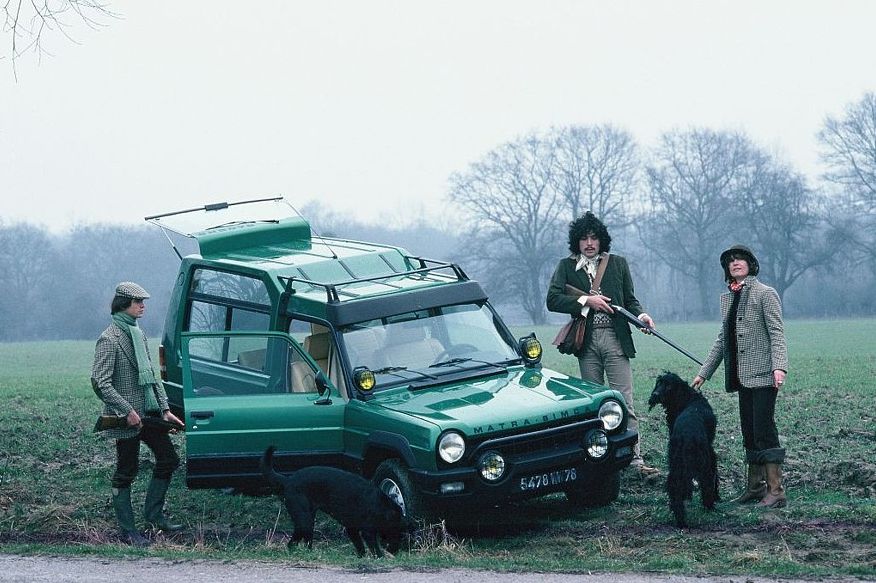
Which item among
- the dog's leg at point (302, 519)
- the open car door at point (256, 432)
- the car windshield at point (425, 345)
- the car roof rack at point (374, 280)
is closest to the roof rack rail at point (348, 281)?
the car roof rack at point (374, 280)

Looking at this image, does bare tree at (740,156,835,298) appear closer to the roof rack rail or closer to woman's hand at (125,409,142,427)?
the roof rack rail

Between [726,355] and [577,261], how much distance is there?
1.85 m

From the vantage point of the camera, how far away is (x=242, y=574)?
703 cm

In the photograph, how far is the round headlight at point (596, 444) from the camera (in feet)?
27.6

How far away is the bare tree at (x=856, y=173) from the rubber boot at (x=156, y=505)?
230 ft

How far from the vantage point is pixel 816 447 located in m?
11.8

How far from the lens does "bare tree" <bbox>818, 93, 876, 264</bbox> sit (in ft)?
240

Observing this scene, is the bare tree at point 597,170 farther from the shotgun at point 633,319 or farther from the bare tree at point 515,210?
the shotgun at point 633,319

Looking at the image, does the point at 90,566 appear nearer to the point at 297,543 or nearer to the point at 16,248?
the point at 297,543

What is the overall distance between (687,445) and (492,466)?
161 centimetres

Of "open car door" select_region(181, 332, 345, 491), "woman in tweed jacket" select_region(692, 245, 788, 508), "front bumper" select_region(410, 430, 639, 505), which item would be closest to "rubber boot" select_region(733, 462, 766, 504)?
"woman in tweed jacket" select_region(692, 245, 788, 508)

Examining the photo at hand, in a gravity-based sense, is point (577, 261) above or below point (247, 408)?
above

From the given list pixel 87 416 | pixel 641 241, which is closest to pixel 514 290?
pixel 641 241

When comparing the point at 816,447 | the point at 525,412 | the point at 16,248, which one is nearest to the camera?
the point at 525,412
